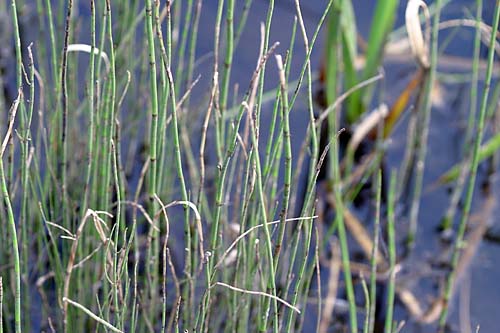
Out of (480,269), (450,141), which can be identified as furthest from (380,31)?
(480,269)

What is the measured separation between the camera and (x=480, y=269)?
4.70 ft

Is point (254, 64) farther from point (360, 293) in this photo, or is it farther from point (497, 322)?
point (497, 322)

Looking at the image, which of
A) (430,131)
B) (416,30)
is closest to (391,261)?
(416,30)

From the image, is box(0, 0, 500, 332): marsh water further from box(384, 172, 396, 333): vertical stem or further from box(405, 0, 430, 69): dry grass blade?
box(384, 172, 396, 333): vertical stem

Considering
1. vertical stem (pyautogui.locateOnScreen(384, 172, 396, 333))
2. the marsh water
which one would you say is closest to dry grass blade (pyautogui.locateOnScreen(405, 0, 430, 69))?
the marsh water

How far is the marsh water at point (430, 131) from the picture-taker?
1.40 meters

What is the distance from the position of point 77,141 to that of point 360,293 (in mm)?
564

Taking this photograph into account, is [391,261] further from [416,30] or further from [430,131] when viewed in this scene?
[430,131]

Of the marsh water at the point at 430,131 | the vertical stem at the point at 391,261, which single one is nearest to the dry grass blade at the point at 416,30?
the marsh water at the point at 430,131

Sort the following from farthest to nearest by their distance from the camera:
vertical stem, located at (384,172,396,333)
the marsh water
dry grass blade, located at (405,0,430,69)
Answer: the marsh water < dry grass blade, located at (405,0,430,69) < vertical stem, located at (384,172,396,333)

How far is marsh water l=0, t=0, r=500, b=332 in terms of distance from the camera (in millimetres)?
1396

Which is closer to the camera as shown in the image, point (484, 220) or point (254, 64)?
point (484, 220)

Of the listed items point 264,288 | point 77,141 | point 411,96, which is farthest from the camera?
point 411,96

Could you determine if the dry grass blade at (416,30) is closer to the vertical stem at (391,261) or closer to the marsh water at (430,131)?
the marsh water at (430,131)
